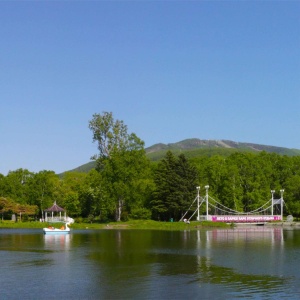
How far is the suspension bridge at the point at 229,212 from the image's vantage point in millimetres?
86688

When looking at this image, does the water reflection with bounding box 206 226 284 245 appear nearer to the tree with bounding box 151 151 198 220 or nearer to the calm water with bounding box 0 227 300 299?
the calm water with bounding box 0 227 300 299

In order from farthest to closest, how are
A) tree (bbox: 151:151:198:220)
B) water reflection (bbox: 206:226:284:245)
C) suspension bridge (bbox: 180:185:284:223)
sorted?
1. tree (bbox: 151:151:198:220)
2. suspension bridge (bbox: 180:185:284:223)
3. water reflection (bbox: 206:226:284:245)

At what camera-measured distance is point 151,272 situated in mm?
31797

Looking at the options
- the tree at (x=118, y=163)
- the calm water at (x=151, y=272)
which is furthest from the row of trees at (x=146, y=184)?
the calm water at (x=151, y=272)

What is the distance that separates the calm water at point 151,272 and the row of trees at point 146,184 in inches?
1576

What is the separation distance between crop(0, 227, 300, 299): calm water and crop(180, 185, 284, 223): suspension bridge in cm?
3798

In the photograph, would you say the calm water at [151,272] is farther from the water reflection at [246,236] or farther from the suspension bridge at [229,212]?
the suspension bridge at [229,212]

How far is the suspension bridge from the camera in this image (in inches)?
3413

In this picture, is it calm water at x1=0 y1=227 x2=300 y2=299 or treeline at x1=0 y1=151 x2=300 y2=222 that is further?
treeline at x1=0 y1=151 x2=300 y2=222

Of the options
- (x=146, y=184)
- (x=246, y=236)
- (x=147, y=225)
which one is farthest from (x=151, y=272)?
(x=146, y=184)

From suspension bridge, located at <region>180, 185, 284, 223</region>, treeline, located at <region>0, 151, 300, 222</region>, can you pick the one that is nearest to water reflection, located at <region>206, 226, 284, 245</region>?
suspension bridge, located at <region>180, 185, 284, 223</region>

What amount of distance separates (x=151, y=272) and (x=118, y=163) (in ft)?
186

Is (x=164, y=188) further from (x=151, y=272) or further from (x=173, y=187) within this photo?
(x=151, y=272)

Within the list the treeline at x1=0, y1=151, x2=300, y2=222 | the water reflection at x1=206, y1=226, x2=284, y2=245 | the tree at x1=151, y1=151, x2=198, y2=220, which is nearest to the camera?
the water reflection at x1=206, y1=226, x2=284, y2=245
